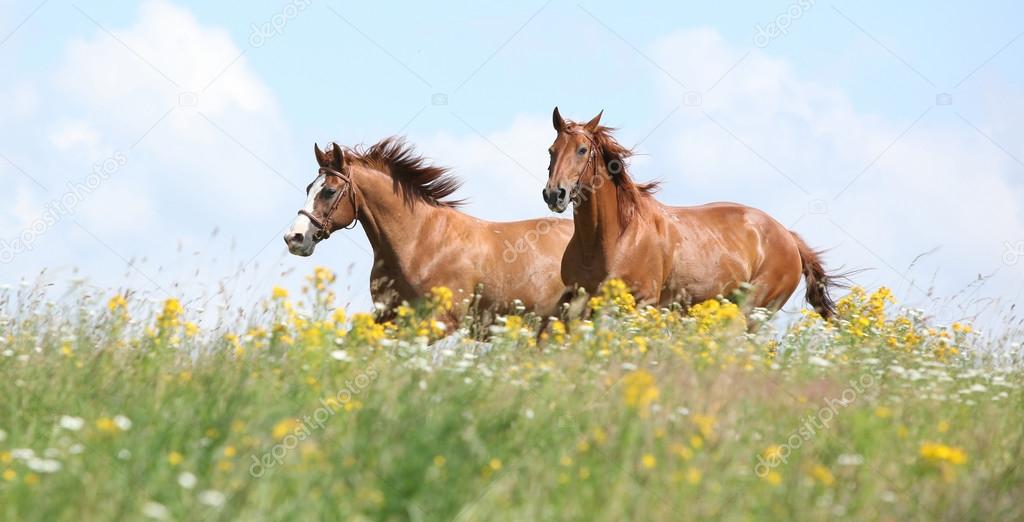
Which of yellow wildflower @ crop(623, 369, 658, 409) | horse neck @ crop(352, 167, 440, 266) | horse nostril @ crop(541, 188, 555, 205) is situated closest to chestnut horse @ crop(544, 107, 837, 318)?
horse nostril @ crop(541, 188, 555, 205)

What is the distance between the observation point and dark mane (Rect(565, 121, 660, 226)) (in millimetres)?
10383

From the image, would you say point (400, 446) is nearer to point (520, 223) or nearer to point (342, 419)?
point (342, 419)

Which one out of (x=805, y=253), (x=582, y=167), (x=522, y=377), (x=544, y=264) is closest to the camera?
(x=522, y=377)

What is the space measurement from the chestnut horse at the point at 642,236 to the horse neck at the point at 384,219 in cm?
166

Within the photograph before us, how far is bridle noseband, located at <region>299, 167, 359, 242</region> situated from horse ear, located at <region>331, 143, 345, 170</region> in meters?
0.07

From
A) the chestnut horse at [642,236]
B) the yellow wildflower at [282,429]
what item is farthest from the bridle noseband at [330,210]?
the yellow wildflower at [282,429]

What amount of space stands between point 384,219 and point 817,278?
563 centimetres

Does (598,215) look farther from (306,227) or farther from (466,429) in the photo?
(466,429)

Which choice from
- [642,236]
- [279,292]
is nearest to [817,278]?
[642,236]

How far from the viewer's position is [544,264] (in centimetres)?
1165

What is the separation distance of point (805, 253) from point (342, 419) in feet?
30.2

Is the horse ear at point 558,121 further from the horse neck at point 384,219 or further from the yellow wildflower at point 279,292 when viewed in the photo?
the yellow wildflower at point 279,292

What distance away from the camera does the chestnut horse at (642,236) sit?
33.1 ft

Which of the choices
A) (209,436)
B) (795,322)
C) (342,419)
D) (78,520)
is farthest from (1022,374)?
(78,520)
